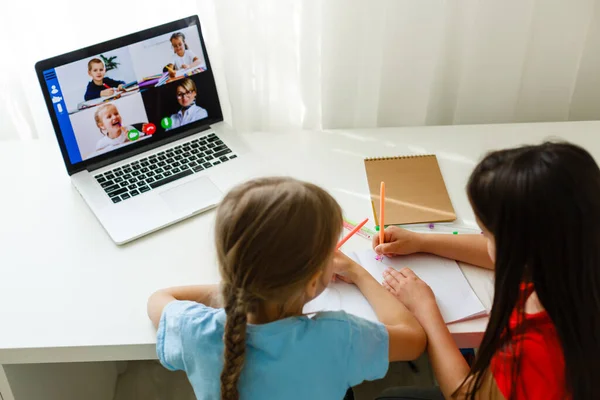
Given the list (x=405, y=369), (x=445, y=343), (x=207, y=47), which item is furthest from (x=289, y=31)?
(x=405, y=369)

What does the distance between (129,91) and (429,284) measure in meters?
0.66

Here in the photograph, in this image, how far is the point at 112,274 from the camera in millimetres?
1093

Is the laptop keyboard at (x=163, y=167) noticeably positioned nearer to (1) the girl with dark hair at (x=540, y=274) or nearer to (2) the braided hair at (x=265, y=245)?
(2) the braided hair at (x=265, y=245)

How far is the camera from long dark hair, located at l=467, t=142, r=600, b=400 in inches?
31.8

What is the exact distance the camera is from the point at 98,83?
4.04 ft

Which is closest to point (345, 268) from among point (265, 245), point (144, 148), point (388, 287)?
point (388, 287)

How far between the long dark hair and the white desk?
0.16 metres

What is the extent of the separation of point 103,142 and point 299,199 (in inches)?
24.0

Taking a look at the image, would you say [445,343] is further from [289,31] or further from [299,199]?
[289,31]

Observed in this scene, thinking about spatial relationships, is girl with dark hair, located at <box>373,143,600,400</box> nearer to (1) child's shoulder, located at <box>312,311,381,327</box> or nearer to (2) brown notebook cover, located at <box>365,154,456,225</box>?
(1) child's shoulder, located at <box>312,311,381,327</box>

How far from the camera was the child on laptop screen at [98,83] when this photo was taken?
1219mm

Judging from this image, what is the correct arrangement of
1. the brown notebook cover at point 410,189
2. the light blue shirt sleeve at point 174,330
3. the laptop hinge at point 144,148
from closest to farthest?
the light blue shirt sleeve at point 174,330, the brown notebook cover at point 410,189, the laptop hinge at point 144,148

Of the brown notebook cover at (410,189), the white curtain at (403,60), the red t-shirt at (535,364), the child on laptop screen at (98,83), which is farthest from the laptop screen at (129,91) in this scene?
the red t-shirt at (535,364)

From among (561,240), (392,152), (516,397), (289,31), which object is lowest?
(516,397)
